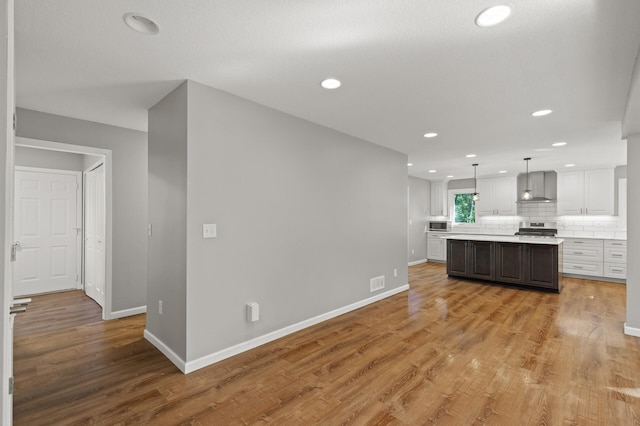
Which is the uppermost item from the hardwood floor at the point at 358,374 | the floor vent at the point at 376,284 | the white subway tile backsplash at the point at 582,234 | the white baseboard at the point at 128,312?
the white subway tile backsplash at the point at 582,234

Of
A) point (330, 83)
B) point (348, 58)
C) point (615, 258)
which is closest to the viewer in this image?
point (348, 58)

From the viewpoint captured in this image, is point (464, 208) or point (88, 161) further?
point (464, 208)

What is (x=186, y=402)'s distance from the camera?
222cm

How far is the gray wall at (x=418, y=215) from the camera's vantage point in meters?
8.63

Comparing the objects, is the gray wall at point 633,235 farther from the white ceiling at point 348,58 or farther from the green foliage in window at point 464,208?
the green foliage in window at point 464,208

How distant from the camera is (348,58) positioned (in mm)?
2291

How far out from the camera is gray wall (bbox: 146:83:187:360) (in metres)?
2.71

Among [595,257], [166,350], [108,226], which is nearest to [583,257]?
[595,257]

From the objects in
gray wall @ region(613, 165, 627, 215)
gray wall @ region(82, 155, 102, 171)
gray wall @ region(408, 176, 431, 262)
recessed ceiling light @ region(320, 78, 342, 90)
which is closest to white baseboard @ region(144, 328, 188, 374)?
recessed ceiling light @ region(320, 78, 342, 90)

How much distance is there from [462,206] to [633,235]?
5690 mm

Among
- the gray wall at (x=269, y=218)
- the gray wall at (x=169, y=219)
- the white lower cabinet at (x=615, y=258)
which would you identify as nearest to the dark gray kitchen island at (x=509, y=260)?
the white lower cabinet at (x=615, y=258)

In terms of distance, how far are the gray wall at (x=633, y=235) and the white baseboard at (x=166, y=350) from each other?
15.8 ft

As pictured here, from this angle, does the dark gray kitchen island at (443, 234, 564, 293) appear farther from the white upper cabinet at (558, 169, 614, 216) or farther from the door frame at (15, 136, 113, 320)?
the door frame at (15, 136, 113, 320)

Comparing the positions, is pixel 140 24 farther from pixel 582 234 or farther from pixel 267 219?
pixel 582 234
